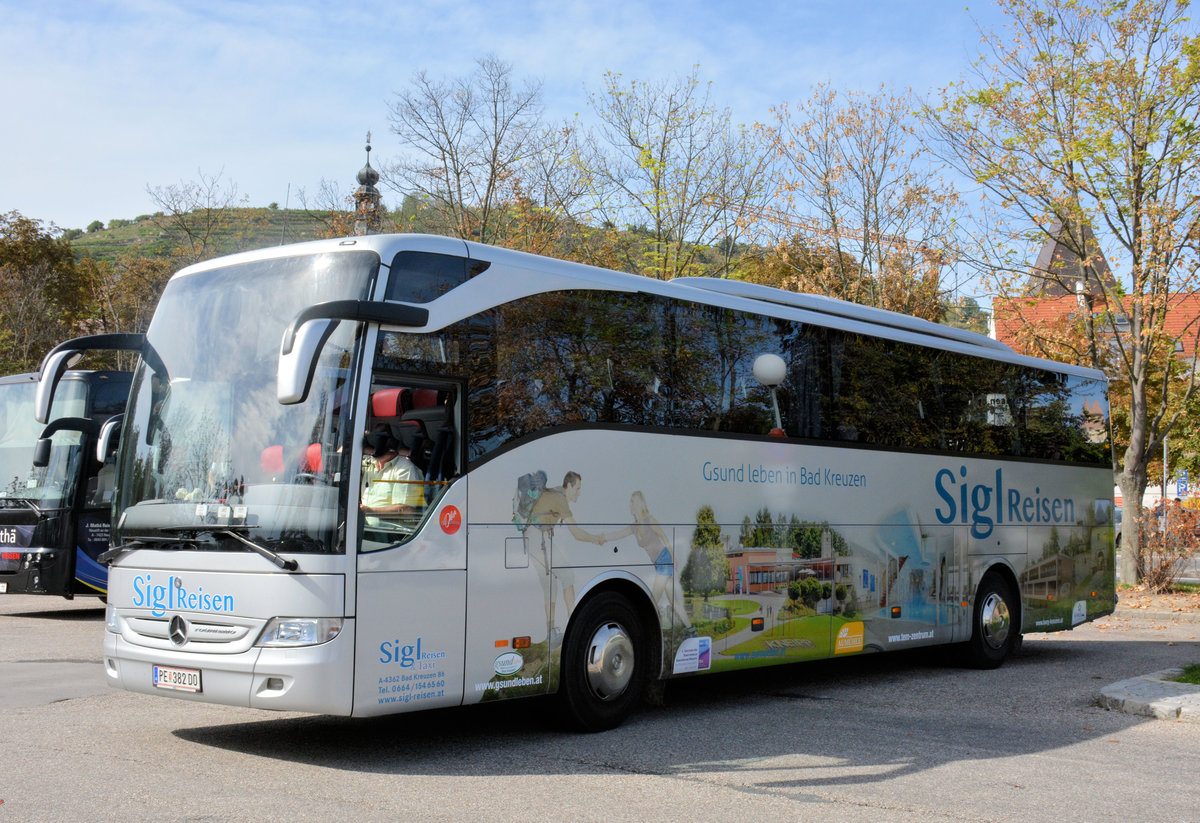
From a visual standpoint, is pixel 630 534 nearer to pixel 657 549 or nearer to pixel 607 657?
pixel 657 549

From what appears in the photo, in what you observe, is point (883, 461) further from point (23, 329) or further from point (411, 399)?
point (23, 329)

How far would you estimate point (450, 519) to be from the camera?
7598 millimetres

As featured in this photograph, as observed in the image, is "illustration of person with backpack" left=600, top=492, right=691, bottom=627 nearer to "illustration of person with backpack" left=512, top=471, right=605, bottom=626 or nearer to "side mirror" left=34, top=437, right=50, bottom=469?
"illustration of person with backpack" left=512, top=471, right=605, bottom=626

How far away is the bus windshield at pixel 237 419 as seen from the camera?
7066mm

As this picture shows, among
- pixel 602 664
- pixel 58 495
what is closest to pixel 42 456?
pixel 58 495

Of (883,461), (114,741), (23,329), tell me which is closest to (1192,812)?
(883,461)

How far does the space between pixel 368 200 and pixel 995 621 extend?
2215cm

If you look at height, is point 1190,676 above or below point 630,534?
below

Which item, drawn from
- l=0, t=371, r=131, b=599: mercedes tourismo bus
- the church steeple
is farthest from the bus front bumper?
the church steeple

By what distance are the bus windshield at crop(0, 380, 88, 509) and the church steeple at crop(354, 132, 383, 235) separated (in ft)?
36.1

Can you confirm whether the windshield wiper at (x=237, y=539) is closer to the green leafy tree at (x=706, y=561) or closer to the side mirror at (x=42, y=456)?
the green leafy tree at (x=706, y=561)

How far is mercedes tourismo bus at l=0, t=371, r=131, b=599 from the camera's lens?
1664 cm

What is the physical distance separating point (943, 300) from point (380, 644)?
74.5 feet

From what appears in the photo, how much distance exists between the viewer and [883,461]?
1172 cm
